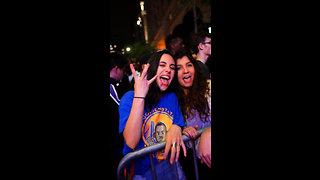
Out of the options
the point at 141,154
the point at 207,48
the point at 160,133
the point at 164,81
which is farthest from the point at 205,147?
the point at 207,48

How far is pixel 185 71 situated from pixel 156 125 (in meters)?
0.47

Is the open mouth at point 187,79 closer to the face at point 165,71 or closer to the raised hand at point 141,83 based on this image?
the face at point 165,71

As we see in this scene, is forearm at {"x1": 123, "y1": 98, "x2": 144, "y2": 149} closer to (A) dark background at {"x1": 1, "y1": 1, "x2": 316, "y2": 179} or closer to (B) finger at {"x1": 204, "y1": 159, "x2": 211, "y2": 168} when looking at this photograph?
(A) dark background at {"x1": 1, "y1": 1, "x2": 316, "y2": 179}

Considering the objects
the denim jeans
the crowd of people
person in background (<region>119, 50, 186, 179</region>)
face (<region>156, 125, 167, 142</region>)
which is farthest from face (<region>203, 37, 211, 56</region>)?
the denim jeans

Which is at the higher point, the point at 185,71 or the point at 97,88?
the point at 185,71

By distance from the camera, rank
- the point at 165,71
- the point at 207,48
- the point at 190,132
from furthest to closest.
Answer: the point at 207,48 < the point at 190,132 < the point at 165,71

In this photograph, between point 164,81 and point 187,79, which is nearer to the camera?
point 164,81

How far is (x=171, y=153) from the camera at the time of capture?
4.24 feet

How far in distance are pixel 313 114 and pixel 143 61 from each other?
103cm

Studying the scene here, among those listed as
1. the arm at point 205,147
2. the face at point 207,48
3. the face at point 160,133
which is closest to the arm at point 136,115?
the face at point 160,133

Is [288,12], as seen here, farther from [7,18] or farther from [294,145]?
[7,18]

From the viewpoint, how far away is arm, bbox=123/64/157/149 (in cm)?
115

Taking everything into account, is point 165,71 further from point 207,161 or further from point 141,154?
point 207,161

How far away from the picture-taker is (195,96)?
1470mm
